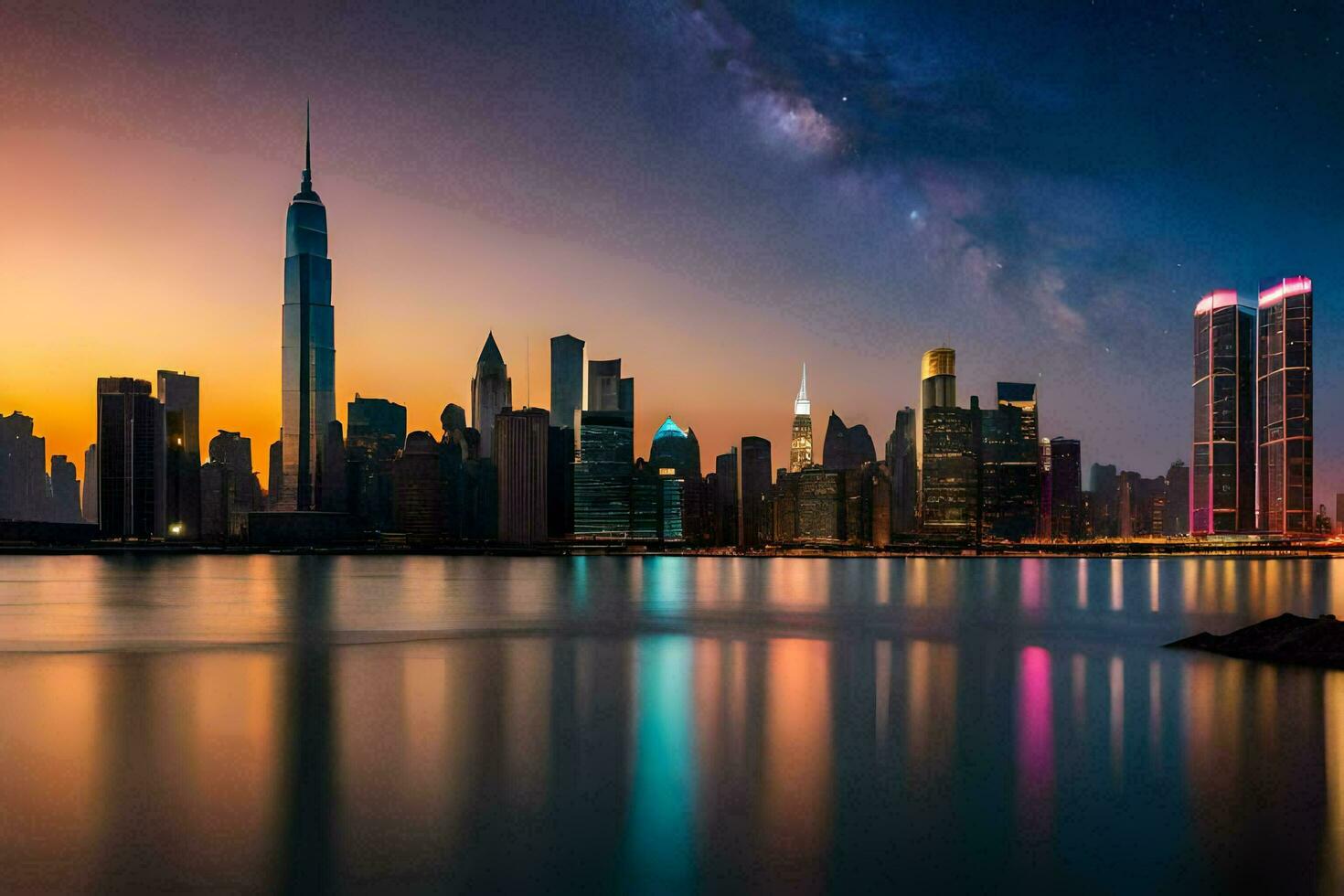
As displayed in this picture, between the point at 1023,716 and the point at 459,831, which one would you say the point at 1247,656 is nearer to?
the point at 1023,716

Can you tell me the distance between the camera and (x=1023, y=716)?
A: 33.0 metres

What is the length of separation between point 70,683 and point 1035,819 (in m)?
38.6

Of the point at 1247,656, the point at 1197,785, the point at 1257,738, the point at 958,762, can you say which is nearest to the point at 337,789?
the point at 958,762

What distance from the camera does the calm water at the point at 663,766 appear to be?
17422 millimetres

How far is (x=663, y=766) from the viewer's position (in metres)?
25.4

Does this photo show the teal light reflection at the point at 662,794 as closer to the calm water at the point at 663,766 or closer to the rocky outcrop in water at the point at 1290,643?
the calm water at the point at 663,766

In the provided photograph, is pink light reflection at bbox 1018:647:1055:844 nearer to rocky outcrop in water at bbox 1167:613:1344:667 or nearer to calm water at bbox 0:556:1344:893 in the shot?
calm water at bbox 0:556:1344:893

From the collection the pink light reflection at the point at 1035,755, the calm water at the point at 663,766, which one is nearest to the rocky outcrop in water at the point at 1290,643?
the calm water at the point at 663,766

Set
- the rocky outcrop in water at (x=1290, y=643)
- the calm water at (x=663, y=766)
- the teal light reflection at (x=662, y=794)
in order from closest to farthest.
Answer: the teal light reflection at (x=662, y=794) < the calm water at (x=663, y=766) < the rocky outcrop in water at (x=1290, y=643)

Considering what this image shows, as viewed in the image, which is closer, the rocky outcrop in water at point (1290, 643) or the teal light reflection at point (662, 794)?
the teal light reflection at point (662, 794)

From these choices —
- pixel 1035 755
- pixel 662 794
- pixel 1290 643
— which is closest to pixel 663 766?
pixel 662 794

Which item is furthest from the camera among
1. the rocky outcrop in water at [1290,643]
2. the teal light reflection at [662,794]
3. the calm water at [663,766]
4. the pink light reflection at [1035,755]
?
the rocky outcrop in water at [1290,643]

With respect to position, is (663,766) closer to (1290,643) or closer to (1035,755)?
(1035,755)

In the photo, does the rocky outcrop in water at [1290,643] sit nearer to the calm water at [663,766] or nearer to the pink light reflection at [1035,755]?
the calm water at [663,766]
